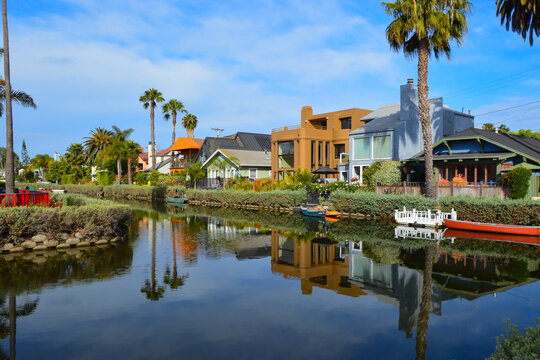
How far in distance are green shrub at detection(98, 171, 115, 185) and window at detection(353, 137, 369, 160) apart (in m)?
49.7

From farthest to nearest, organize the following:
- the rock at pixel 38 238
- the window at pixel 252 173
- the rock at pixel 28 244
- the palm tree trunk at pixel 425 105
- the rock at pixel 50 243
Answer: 1. the window at pixel 252 173
2. the palm tree trunk at pixel 425 105
3. the rock at pixel 50 243
4. the rock at pixel 38 238
5. the rock at pixel 28 244

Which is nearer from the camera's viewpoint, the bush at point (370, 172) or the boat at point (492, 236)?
the boat at point (492, 236)

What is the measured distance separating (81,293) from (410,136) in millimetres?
32489

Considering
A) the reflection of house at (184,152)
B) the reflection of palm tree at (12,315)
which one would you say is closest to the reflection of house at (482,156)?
the reflection of palm tree at (12,315)

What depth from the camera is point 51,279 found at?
12.2 metres

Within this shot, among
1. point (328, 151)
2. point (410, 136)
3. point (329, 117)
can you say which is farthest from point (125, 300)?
point (329, 117)

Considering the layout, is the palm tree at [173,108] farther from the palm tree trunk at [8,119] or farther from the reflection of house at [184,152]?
the palm tree trunk at [8,119]

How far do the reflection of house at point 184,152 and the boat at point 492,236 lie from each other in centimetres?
5393

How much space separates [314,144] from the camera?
153 feet

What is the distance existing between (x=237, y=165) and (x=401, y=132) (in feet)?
74.0

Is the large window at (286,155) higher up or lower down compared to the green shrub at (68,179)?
higher up

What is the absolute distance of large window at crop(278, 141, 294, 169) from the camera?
48156mm

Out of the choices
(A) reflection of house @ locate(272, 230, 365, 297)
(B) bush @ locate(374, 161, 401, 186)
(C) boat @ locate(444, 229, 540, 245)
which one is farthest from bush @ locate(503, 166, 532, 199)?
(A) reflection of house @ locate(272, 230, 365, 297)

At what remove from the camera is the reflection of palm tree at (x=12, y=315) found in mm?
7820
